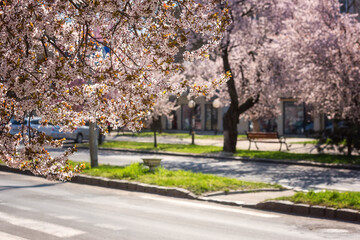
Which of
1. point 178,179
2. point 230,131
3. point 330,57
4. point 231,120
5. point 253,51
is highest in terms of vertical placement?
point 253,51

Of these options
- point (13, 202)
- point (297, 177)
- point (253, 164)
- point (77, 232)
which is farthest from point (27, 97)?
point (253, 164)

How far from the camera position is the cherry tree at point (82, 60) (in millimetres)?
5660

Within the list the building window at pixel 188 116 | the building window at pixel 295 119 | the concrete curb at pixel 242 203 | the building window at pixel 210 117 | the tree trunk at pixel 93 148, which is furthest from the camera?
the building window at pixel 188 116

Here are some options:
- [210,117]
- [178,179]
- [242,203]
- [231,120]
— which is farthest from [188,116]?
[242,203]

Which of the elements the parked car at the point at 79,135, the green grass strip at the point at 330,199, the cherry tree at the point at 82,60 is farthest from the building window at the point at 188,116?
the cherry tree at the point at 82,60

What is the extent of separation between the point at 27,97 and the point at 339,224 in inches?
225

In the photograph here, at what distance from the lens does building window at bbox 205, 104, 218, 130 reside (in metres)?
60.8

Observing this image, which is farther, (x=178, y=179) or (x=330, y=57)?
(x=330, y=57)

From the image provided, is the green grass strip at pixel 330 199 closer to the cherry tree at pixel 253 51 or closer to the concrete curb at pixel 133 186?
the concrete curb at pixel 133 186

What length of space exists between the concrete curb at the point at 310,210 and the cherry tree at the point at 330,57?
1105cm

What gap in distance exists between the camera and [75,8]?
6.05 metres

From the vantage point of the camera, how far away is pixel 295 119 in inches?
1992

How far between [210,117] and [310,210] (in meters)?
51.2

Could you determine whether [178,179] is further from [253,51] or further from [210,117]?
[210,117]
